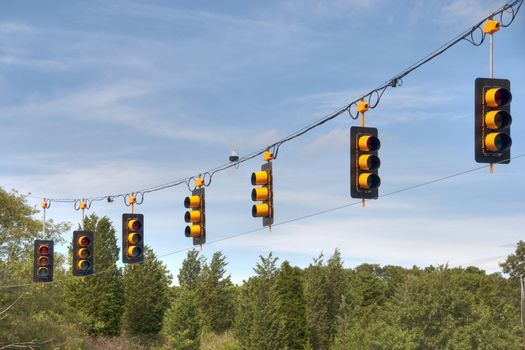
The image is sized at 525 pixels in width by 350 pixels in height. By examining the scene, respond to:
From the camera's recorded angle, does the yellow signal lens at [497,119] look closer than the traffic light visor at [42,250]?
Yes

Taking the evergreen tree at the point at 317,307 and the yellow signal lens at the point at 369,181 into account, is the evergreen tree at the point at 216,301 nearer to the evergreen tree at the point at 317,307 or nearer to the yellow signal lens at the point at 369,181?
the evergreen tree at the point at 317,307

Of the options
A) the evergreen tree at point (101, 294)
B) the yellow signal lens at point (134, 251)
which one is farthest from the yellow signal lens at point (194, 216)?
the evergreen tree at point (101, 294)

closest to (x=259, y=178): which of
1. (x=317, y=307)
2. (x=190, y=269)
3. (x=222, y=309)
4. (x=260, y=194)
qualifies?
(x=260, y=194)

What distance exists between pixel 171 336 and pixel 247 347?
19.8 feet

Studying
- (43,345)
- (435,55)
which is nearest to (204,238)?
(435,55)

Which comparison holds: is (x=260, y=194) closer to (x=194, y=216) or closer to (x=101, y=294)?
(x=194, y=216)

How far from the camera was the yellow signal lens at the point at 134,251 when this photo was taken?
70.5ft

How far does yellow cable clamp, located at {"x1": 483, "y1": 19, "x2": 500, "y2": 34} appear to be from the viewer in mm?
12508

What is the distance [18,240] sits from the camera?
68812 mm

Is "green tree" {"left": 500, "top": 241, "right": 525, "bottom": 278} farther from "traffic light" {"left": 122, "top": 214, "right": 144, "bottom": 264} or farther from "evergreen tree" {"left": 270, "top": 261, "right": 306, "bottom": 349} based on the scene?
"traffic light" {"left": 122, "top": 214, "right": 144, "bottom": 264}

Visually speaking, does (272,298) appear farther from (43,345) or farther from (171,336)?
(43,345)

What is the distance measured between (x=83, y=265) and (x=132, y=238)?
3389 millimetres

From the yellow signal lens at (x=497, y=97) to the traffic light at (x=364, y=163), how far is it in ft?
8.83

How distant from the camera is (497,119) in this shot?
1094 cm
